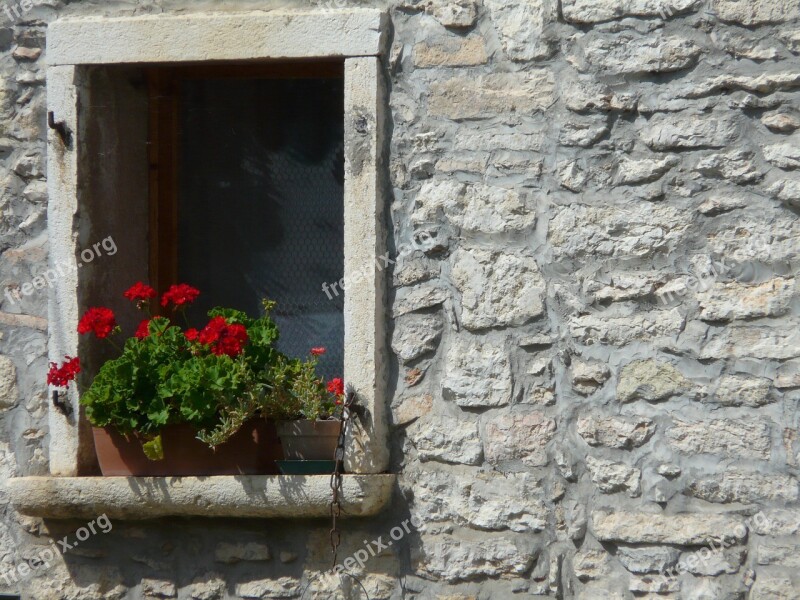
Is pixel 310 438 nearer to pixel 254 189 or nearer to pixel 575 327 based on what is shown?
pixel 575 327

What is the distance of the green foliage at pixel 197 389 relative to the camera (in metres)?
3.34

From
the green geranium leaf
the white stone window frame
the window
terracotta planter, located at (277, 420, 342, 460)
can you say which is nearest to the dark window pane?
the window

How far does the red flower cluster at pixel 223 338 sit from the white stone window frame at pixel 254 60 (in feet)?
1.08

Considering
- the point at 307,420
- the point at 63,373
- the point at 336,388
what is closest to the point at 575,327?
the point at 336,388

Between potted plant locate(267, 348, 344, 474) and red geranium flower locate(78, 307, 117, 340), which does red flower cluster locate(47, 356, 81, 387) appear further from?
potted plant locate(267, 348, 344, 474)

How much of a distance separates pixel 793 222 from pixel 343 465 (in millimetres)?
1477

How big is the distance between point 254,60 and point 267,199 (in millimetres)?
519

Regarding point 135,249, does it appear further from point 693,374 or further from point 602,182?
point 693,374

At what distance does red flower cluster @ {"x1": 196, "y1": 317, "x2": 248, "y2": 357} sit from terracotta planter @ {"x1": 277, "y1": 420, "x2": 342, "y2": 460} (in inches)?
10.8

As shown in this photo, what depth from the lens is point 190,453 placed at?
3.45 metres

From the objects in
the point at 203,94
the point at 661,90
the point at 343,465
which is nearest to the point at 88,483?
the point at 343,465

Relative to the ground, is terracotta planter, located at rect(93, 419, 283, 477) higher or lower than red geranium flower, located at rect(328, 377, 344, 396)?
lower

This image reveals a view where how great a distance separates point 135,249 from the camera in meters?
3.93

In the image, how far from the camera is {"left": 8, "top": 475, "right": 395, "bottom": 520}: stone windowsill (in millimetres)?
3354
